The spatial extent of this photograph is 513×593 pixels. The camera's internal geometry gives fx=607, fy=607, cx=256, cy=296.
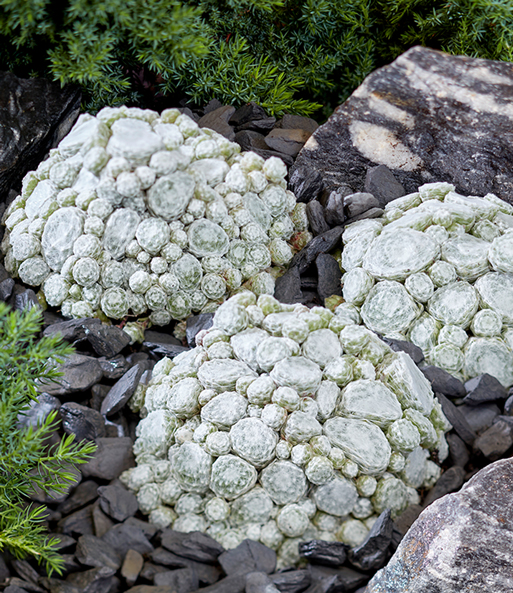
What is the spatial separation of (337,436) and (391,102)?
1889mm

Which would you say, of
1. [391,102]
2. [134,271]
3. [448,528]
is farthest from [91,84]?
[448,528]

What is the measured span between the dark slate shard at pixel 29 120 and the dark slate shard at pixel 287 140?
3.13ft

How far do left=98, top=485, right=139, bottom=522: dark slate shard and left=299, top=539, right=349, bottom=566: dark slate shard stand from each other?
51cm

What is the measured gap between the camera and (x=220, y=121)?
3.03 m

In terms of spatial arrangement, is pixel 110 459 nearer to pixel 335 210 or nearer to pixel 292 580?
pixel 292 580

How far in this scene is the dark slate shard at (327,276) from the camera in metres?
2.56

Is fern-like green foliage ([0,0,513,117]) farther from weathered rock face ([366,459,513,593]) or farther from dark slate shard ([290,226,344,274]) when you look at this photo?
weathered rock face ([366,459,513,593])

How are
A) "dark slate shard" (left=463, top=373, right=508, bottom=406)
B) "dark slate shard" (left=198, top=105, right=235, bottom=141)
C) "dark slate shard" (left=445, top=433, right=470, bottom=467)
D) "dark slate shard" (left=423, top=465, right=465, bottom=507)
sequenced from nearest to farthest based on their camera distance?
"dark slate shard" (left=423, top=465, right=465, bottom=507), "dark slate shard" (left=445, top=433, right=470, bottom=467), "dark slate shard" (left=463, top=373, right=508, bottom=406), "dark slate shard" (left=198, top=105, right=235, bottom=141)

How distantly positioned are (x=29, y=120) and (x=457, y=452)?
2241 millimetres

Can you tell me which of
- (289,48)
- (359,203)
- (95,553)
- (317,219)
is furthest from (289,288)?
(289,48)

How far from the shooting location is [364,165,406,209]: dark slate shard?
2.81 metres

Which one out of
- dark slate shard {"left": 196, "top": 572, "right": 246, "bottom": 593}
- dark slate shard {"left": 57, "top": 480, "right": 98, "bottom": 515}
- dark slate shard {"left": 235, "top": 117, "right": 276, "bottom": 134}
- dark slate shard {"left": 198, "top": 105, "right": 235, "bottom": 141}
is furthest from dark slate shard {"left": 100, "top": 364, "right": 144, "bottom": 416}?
dark slate shard {"left": 235, "top": 117, "right": 276, "bottom": 134}

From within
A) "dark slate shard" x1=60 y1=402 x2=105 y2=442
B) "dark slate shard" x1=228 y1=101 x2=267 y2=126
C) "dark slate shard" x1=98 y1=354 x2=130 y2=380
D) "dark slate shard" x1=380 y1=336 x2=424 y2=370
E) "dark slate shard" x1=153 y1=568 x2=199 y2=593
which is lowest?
"dark slate shard" x1=380 y1=336 x2=424 y2=370

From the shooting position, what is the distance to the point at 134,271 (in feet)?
7.87
